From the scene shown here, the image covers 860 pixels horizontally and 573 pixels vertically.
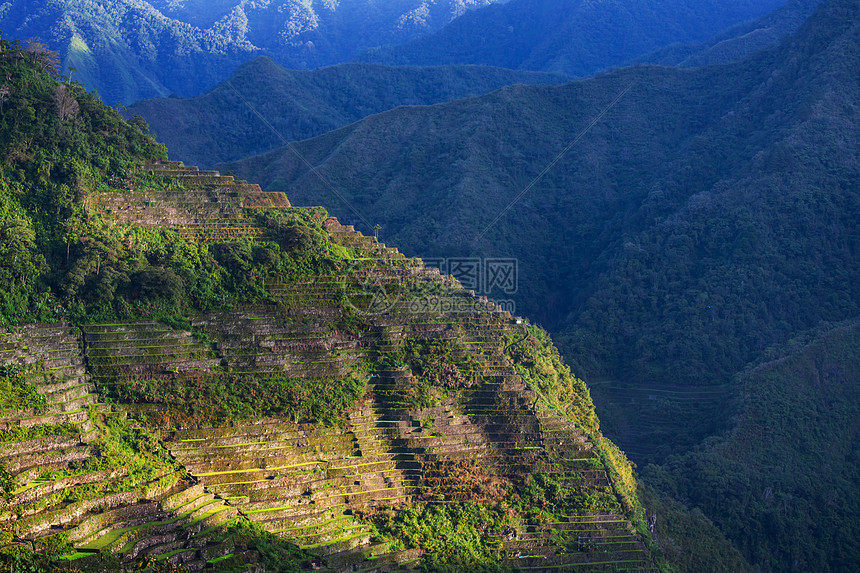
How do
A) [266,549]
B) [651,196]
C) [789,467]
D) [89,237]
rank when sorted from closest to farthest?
[266,549] → [89,237] → [789,467] → [651,196]

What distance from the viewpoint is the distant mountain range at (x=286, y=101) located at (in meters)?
73.5

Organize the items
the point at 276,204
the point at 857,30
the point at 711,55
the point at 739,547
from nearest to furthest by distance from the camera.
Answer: the point at 276,204
the point at 739,547
the point at 857,30
the point at 711,55

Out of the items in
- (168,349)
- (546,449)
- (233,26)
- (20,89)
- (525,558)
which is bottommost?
(525,558)

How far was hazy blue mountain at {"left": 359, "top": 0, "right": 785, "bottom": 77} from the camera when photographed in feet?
347

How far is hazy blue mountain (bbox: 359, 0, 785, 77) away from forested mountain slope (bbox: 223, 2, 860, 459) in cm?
3452

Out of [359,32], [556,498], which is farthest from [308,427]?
[359,32]

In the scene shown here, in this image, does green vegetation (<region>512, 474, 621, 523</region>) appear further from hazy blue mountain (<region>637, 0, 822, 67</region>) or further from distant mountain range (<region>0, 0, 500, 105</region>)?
distant mountain range (<region>0, 0, 500, 105</region>)

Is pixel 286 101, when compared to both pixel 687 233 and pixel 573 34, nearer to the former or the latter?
pixel 687 233

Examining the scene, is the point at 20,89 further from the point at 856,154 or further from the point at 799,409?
the point at 856,154

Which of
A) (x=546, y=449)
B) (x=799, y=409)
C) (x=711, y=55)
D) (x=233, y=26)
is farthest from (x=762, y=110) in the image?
(x=233, y=26)

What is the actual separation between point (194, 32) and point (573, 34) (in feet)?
149

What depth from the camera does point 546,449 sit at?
1271 inches

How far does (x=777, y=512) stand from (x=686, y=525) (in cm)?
490

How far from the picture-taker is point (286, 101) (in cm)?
7981
